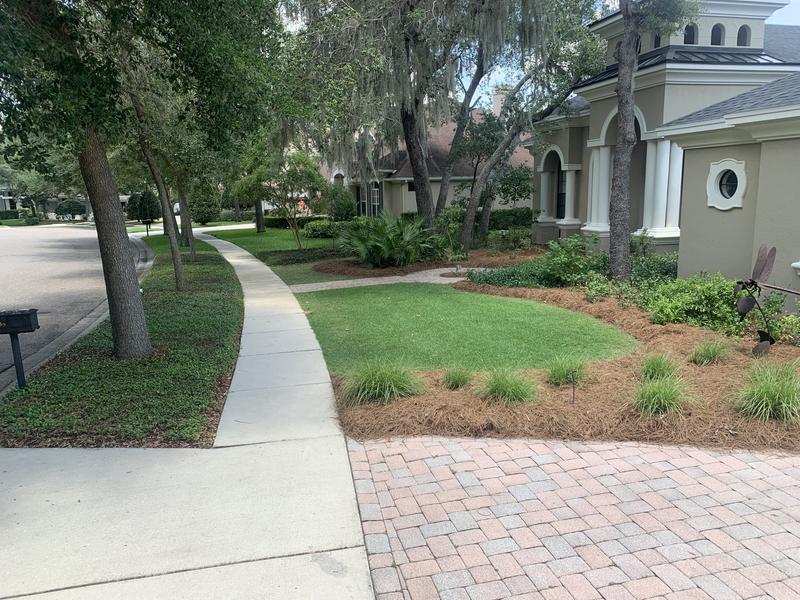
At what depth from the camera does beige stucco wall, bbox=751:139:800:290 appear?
8.08 metres

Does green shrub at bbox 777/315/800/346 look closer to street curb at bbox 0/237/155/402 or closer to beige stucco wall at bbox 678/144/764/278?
beige stucco wall at bbox 678/144/764/278

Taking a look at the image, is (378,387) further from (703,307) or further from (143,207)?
(143,207)

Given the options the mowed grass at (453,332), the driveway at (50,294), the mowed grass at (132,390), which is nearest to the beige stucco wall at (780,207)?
the mowed grass at (453,332)

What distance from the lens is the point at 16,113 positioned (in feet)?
16.3

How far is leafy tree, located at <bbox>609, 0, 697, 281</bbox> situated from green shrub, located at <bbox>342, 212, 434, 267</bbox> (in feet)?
19.9

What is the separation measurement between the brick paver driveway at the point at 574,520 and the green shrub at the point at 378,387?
79cm

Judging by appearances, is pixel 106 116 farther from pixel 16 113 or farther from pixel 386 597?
pixel 386 597

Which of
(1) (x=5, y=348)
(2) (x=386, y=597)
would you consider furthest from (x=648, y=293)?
(1) (x=5, y=348)

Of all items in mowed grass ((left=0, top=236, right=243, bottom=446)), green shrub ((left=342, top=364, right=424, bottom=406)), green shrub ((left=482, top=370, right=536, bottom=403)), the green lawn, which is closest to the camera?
mowed grass ((left=0, top=236, right=243, bottom=446))

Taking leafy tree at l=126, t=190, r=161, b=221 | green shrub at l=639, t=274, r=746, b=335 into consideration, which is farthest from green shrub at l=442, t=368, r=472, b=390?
leafy tree at l=126, t=190, r=161, b=221

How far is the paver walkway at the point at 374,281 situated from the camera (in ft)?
44.4

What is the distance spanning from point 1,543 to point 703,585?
390 cm

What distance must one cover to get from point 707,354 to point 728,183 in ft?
14.7

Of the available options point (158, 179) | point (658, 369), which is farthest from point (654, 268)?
point (158, 179)
